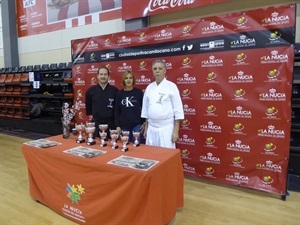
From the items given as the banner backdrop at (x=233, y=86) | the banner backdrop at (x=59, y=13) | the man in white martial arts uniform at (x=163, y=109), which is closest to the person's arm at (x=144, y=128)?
the man in white martial arts uniform at (x=163, y=109)

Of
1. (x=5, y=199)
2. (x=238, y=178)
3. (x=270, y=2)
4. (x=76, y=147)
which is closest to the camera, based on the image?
(x=76, y=147)

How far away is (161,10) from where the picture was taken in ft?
12.6

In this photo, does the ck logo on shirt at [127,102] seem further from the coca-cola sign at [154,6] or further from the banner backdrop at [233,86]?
the coca-cola sign at [154,6]

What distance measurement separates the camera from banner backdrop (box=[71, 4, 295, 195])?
97.7 inches

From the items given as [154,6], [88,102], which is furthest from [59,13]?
[88,102]

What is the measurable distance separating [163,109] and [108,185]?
108 cm

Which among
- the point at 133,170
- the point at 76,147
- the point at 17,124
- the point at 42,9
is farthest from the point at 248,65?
the point at 17,124

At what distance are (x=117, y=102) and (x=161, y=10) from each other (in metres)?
1.97

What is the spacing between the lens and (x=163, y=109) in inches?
101

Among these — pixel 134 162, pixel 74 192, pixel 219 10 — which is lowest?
pixel 74 192

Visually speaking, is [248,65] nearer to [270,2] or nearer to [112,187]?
[270,2]

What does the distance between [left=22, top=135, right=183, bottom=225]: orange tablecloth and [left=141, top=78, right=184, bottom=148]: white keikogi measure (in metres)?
0.47

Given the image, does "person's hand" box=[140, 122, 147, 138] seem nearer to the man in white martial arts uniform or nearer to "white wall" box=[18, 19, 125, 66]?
the man in white martial arts uniform

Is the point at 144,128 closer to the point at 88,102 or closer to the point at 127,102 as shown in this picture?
the point at 127,102
